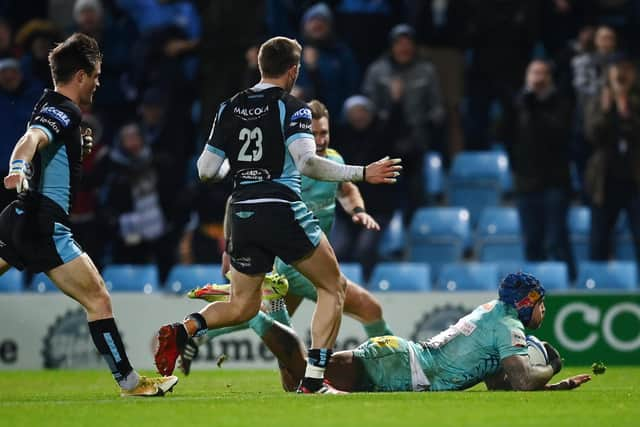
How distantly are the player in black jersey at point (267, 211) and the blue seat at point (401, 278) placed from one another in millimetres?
5773

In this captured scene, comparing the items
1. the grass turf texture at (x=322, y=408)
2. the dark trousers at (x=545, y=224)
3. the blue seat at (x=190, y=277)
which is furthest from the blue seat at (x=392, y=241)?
the grass turf texture at (x=322, y=408)

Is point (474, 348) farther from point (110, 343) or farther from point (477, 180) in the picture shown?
point (477, 180)

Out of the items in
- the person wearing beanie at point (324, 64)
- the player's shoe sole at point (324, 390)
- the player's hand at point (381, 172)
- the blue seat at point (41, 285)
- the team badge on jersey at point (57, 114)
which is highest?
the person wearing beanie at point (324, 64)

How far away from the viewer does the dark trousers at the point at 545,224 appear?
15164 mm

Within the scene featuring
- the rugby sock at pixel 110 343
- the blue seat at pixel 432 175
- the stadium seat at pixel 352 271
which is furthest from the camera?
the blue seat at pixel 432 175

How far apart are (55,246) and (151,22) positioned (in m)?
9.28

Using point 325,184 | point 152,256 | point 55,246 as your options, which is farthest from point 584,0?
A: point 55,246

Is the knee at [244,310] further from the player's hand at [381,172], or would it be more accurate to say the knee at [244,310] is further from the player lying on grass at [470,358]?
the player's hand at [381,172]

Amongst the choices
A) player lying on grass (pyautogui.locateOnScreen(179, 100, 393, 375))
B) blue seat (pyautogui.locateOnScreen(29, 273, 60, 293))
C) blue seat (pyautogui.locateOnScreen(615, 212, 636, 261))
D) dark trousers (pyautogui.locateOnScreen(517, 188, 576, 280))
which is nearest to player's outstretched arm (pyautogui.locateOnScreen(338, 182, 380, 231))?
player lying on grass (pyautogui.locateOnScreen(179, 100, 393, 375))

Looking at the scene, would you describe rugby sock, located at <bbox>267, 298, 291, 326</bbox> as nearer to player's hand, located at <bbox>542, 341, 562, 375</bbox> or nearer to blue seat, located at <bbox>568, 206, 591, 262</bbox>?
player's hand, located at <bbox>542, 341, 562, 375</bbox>

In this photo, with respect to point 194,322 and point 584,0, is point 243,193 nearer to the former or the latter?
point 194,322

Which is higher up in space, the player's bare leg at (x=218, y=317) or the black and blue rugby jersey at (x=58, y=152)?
the black and blue rugby jersey at (x=58, y=152)

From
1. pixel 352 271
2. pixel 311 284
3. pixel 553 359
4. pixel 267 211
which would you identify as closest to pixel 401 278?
pixel 352 271

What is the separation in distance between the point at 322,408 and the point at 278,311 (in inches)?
93.1
